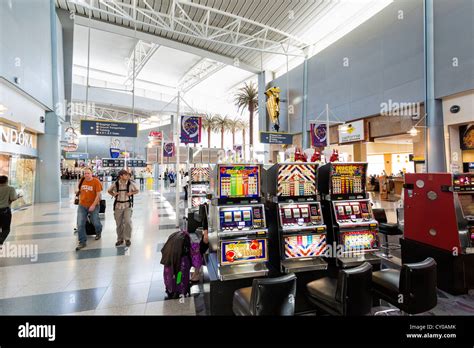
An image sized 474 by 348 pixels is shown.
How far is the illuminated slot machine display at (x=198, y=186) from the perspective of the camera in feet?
24.4

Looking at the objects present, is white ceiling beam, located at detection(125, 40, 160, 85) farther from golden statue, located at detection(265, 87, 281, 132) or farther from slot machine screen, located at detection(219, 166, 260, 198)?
slot machine screen, located at detection(219, 166, 260, 198)

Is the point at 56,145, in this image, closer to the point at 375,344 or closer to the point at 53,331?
the point at 53,331

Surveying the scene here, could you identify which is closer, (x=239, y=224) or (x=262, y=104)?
(x=239, y=224)

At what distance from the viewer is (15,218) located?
7523mm

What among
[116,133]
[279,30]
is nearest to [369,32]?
[279,30]

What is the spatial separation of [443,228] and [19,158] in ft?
41.2

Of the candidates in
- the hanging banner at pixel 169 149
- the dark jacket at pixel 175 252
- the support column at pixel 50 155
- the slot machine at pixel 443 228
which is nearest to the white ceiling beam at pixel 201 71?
the hanging banner at pixel 169 149

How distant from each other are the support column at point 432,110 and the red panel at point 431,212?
184 inches

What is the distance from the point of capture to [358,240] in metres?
3.09

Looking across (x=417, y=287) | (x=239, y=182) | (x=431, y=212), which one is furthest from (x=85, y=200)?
(x=431, y=212)

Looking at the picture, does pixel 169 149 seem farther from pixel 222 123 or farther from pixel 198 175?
pixel 222 123

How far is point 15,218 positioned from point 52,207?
195cm

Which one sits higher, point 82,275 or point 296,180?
point 296,180

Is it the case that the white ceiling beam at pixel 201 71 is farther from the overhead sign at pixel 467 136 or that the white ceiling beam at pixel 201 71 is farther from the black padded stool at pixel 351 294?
the black padded stool at pixel 351 294
